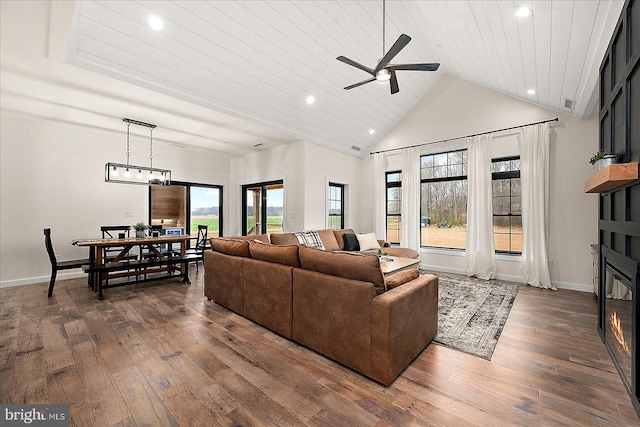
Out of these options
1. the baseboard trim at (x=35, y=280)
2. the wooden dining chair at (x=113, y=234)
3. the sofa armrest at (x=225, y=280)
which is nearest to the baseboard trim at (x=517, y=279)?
the sofa armrest at (x=225, y=280)

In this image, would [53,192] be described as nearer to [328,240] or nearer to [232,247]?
[232,247]

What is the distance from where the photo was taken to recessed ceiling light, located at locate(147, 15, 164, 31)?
2971mm

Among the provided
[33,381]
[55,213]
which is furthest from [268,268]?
[55,213]

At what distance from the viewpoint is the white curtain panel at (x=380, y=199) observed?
6.88 meters

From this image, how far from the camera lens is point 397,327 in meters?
2.07

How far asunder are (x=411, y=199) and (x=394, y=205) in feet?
2.45

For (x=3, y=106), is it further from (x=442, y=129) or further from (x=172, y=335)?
(x=442, y=129)

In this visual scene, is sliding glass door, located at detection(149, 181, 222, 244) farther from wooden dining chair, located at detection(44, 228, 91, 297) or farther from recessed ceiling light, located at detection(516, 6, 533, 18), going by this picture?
recessed ceiling light, located at detection(516, 6, 533, 18)

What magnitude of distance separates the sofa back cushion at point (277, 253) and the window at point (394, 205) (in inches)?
179

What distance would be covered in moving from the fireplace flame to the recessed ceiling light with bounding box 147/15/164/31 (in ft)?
16.9

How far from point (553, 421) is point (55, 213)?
7.45 m

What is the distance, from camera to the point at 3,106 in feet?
14.1

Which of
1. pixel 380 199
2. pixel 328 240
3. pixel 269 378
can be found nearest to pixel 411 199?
pixel 380 199

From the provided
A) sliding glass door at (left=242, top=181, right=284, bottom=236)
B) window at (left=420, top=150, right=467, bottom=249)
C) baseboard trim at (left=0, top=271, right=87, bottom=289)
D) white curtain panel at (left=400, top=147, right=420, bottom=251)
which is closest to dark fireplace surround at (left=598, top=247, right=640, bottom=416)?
window at (left=420, top=150, right=467, bottom=249)
